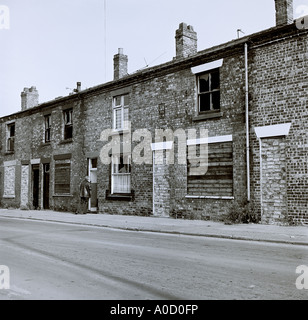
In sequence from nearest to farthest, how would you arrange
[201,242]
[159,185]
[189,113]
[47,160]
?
[201,242] → [189,113] → [159,185] → [47,160]

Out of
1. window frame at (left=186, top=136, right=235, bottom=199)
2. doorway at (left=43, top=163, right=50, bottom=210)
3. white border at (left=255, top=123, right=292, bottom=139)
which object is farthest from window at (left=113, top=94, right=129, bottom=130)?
white border at (left=255, top=123, right=292, bottom=139)

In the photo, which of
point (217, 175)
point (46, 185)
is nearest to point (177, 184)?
point (217, 175)

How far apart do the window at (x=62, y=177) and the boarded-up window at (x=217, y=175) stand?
359 inches

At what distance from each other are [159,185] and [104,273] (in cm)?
1069

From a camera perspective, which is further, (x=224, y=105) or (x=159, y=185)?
(x=159, y=185)

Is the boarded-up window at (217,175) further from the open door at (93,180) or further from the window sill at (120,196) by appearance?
the open door at (93,180)

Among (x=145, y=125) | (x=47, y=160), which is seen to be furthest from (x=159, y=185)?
(x=47, y=160)

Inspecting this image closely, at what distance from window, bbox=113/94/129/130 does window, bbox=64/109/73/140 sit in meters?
4.02

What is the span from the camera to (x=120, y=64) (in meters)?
21.1

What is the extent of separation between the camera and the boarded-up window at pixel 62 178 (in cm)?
2212

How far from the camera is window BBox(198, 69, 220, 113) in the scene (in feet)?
49.6

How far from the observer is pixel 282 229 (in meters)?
11.6

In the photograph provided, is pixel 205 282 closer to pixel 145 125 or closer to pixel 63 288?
pixel 63 288

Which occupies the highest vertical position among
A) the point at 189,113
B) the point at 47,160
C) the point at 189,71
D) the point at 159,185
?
the point at 189,71
